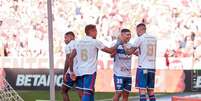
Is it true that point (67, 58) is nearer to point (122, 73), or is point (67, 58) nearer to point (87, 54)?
point (122, 73)

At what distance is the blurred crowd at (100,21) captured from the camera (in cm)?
2325

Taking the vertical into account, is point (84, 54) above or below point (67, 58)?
above

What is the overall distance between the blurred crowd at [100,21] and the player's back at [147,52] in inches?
416

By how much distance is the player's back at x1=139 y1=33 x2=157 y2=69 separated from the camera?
39.1 feet

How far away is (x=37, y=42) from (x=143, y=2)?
4756mm

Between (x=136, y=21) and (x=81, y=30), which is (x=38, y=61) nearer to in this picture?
(x=81, y=30)

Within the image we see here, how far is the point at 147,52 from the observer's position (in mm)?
12031

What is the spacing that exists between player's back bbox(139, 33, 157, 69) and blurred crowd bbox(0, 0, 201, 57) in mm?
10566

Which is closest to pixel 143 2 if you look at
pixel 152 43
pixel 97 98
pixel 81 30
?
pixel 81 30

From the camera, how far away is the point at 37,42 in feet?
79.2

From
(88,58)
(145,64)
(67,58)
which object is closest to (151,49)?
(145,64)

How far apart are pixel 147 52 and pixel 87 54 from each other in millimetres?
1626

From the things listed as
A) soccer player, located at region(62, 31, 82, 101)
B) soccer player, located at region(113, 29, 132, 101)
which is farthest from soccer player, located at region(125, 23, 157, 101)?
soccer player, located at region(62, 31, 82, 101)

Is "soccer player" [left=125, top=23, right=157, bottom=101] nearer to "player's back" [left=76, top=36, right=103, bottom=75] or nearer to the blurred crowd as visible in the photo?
"player's back" [left=76, top=36, right=103, bottom=75]
